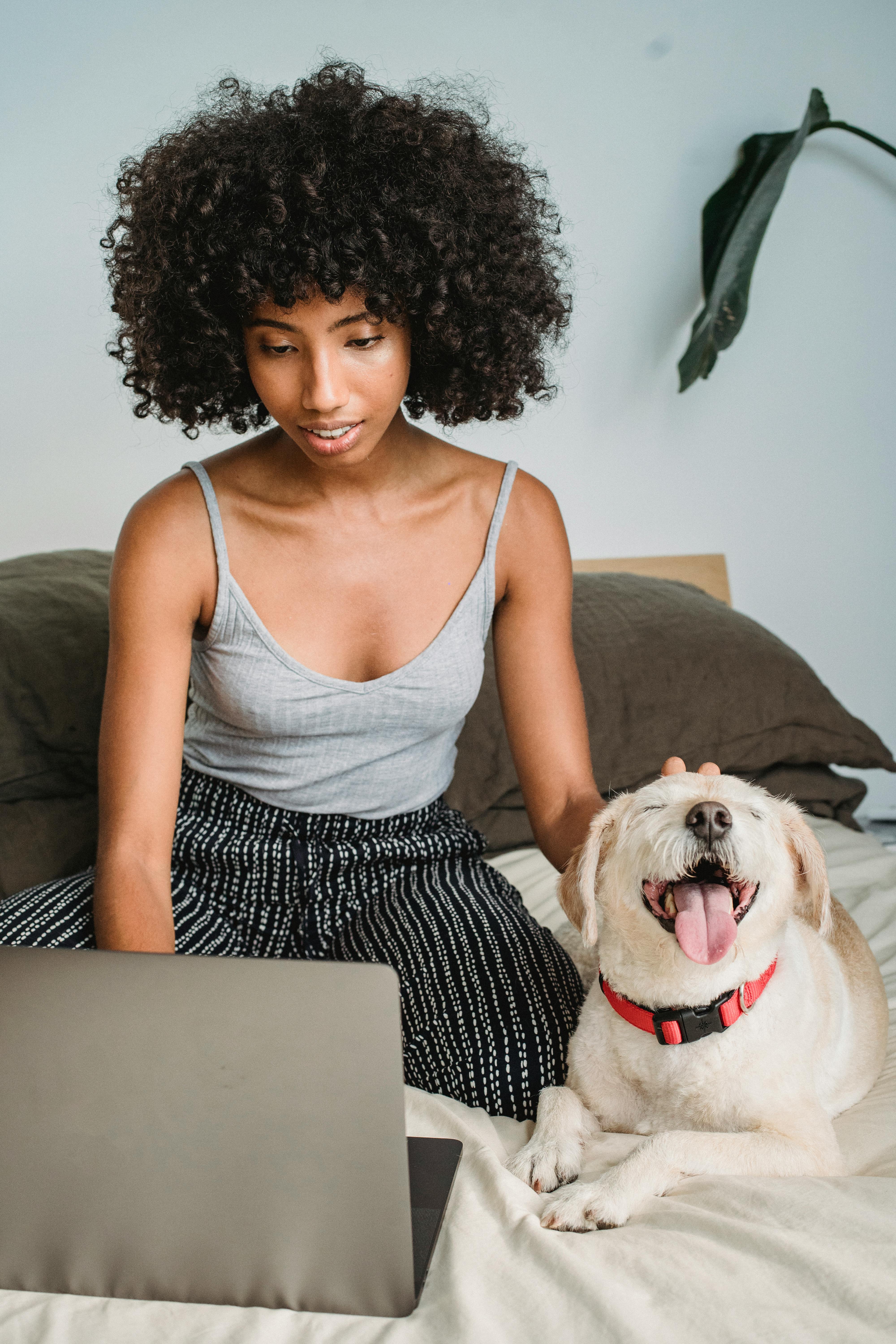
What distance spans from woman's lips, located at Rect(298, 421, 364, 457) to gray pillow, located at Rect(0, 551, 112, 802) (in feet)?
2.49

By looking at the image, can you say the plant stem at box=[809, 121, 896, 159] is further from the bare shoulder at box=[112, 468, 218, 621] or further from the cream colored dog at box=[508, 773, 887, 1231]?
the cream colored dog at box=[508, 773, 887, 1231]

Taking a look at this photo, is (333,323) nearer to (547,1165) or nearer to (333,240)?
(333,240)

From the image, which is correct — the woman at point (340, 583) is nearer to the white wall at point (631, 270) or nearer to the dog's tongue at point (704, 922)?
the dog's tongue at point (704, 922)

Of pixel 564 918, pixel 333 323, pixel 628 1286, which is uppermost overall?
pixel 333 323

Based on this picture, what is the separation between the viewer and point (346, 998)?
71 centimetres

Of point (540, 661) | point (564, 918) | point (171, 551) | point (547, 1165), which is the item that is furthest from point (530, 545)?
point (547, 1165)

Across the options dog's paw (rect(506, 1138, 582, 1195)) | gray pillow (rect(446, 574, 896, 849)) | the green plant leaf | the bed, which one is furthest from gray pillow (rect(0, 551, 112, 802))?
the green plant leaf

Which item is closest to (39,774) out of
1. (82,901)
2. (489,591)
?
(82,901)

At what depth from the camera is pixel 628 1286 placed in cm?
83

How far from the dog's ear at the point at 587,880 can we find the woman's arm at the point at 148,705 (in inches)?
19.6

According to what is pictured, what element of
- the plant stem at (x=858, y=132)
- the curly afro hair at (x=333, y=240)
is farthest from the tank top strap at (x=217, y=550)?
the plant stem at (x=858, y=132)

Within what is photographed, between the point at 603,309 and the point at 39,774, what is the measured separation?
201 cm

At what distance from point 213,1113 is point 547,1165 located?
18.8 inches

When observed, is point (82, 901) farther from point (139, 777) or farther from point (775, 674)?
point (775, 674)
